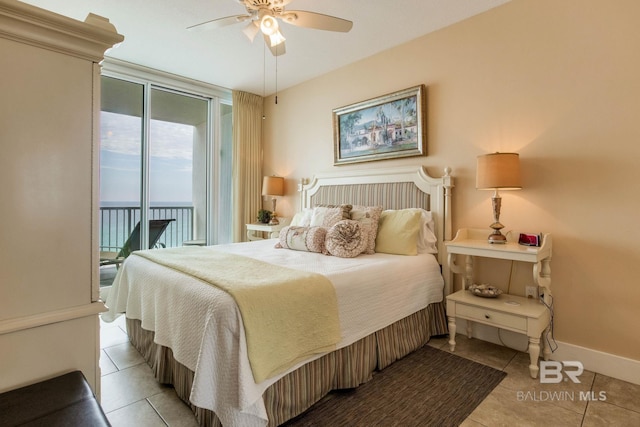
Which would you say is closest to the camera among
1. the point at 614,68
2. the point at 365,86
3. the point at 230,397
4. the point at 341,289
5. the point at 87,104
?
the point at 87,104

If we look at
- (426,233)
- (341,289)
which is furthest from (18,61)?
(426,233)

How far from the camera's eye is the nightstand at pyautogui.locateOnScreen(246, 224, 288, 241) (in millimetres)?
4203

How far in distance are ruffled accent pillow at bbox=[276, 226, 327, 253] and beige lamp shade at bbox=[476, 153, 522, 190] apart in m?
1.33

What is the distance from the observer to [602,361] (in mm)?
2162

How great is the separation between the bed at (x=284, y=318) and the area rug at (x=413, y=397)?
0.23 feet

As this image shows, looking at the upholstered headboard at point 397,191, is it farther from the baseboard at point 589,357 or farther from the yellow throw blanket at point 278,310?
the yellow throw blanket at point 278,310

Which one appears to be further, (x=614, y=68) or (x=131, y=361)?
(x=131, y=361)

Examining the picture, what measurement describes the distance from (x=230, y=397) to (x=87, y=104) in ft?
4.16

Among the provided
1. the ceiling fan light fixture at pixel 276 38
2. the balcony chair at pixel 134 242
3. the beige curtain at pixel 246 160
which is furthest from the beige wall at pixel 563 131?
the balcony chair at pixel 134 242

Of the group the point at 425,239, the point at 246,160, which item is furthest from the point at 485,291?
the point at 246,160

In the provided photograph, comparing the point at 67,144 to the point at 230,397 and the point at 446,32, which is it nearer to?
the point at 230,397

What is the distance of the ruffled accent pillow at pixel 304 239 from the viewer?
2754 mm

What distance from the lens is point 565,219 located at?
90.6 inches

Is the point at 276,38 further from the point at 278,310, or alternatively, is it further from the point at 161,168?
the point at 161,168
